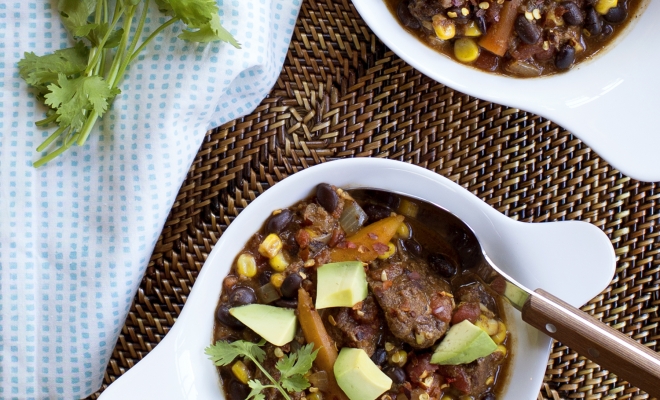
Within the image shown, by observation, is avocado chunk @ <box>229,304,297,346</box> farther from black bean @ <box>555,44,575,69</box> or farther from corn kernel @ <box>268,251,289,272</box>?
black bean @ <box>555,44,575,69</box>

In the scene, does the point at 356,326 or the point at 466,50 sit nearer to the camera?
the point at 356,326

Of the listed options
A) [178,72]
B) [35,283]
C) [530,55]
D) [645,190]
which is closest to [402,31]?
[530,55]

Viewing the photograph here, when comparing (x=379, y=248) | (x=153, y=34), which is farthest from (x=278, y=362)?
(x=153, y=34)

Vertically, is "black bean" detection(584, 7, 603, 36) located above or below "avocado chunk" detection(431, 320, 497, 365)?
above

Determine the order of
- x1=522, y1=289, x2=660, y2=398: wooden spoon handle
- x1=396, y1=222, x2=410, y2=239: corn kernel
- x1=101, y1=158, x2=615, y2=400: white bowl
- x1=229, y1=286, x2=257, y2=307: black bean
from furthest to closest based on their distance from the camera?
x1=396, y1=222, x2=410, y2=239: corn kernel → x1=229, y1=286, x2=257, y2=307: black bean → x1=101, y1=158, x2=615, y2=400: white bowl → x1=522, y1=289, x2=660, y2=398: wooden spoon handle

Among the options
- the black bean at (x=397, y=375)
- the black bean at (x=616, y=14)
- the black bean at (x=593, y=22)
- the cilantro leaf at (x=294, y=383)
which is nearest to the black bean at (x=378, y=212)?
the black bean at (x=397, y=375)

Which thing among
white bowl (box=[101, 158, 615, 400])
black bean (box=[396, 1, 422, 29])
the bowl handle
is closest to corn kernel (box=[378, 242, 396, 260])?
white bowl (box=[101, 158, 615, 400])

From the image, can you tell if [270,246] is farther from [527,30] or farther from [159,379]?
[527,30]
